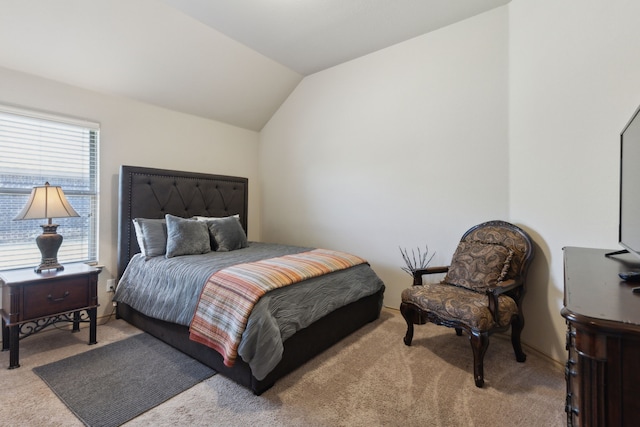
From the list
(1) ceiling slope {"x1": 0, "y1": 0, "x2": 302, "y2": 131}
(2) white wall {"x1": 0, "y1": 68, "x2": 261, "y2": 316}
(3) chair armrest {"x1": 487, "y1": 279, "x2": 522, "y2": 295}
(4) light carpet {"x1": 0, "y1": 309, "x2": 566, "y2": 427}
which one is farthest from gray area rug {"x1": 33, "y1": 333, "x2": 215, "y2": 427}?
(1) ceiling slope {"x1": 0, "y1": 0, "x2": 302, "y2": 131}

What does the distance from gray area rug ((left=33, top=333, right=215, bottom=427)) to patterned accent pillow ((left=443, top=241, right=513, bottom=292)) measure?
2008 millimetres

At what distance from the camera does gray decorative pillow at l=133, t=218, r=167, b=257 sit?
9.47 ft

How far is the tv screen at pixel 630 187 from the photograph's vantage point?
132 cm

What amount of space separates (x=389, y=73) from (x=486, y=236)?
1.97m

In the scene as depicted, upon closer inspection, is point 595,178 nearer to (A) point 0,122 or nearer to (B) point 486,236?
(B) point 486,236

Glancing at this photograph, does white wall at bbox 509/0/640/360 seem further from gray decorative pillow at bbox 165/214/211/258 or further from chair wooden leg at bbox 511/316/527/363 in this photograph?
gray decorative pillow at bbox 165/214/211/258

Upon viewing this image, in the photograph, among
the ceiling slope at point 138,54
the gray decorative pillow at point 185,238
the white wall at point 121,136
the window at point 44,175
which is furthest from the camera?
the gray decorative pillow at point 185,238

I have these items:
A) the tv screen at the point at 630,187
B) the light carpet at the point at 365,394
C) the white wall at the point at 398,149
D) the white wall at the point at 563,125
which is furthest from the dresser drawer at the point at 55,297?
the white wall at the point at 563,125

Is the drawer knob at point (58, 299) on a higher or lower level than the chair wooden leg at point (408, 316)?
higher

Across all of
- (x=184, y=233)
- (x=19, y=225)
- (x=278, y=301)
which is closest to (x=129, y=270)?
(x=184, y=233)

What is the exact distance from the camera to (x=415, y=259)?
318cm

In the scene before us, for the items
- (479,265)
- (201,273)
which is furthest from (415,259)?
(201,273)

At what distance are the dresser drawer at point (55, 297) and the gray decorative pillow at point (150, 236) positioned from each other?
1.80ft

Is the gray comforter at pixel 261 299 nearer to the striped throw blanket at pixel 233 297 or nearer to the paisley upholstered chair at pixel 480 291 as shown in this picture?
the striped throw blanket at pixel 233 297
